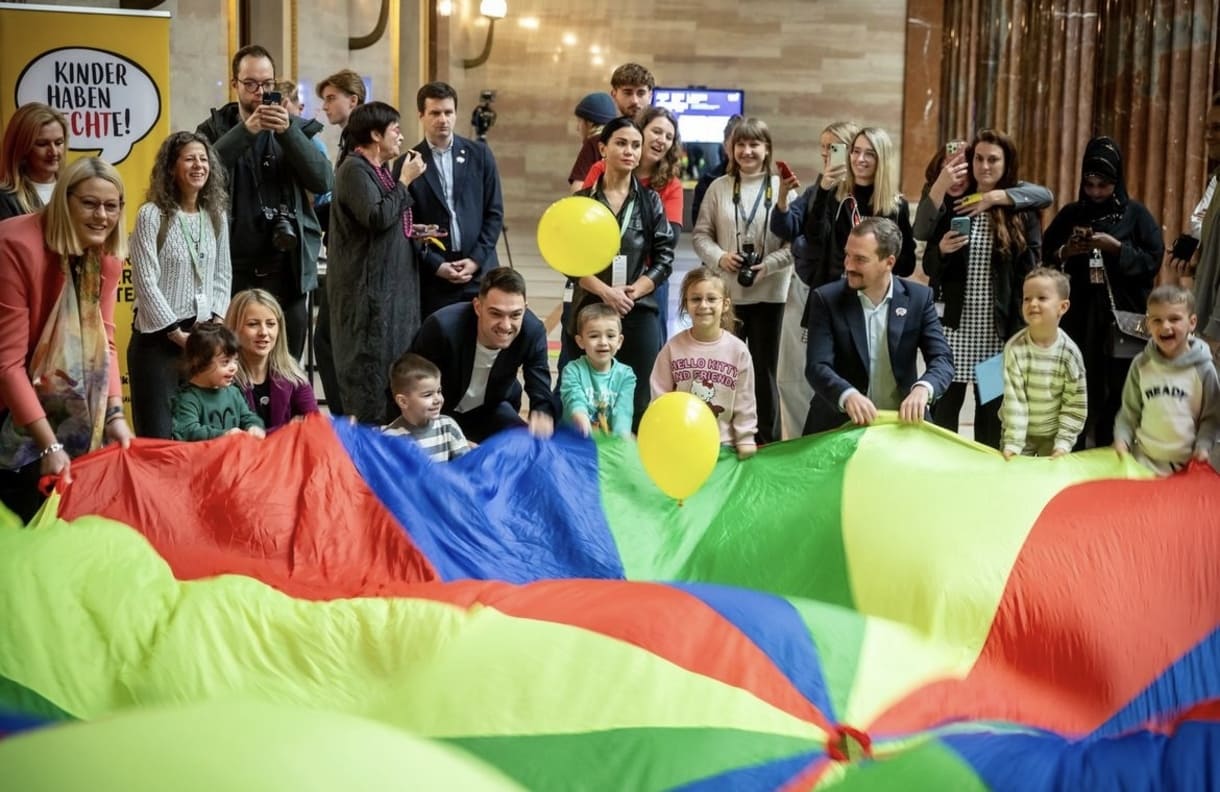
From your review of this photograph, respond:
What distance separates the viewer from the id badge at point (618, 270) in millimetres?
5605

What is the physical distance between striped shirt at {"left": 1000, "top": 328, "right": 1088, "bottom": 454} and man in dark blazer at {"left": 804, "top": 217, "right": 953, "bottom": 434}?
23 centimetres

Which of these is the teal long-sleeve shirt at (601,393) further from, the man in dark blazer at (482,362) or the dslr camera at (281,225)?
the dslr camera at (281,225)

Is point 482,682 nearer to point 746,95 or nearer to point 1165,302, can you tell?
point 1165,302

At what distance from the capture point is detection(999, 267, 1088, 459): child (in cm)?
483

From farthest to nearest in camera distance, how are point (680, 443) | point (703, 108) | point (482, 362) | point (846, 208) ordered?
1. point (703, 108)
2. point (846, 208)
3. point (482, 362)
4. point (680, 443)

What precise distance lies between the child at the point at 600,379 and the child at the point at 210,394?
40.2 inches

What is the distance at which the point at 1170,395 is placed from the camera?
15.3 ft

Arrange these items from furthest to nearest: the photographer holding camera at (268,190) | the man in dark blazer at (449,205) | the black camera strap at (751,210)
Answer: the black camera strap at (751,210), the man in dark blazer at (449,205), the photographer holding camera at (268,190)

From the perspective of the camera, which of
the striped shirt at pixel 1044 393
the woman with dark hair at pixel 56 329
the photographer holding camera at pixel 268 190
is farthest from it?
the photographer holding camera at pixel 268 190

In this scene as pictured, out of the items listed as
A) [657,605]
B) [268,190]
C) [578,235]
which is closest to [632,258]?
[578,235]

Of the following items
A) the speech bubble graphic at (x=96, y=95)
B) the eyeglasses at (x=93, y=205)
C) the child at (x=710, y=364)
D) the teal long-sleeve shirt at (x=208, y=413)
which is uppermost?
the speech bubble graphic at (x=96, y=95)

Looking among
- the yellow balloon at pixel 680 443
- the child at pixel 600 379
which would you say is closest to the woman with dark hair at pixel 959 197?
the child at pixel 600 379

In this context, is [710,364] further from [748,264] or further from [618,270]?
[748,264]

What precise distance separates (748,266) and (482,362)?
1428mm
